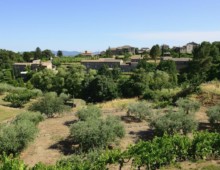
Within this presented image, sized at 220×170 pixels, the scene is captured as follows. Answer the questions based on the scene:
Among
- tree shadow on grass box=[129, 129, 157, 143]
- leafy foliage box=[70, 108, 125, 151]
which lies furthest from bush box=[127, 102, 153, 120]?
leafy foliage box=[70, 108, 125, 151]

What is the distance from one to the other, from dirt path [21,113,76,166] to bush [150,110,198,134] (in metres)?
6.06

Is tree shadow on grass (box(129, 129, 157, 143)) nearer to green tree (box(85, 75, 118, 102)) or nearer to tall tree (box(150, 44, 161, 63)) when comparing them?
green tree (box(85, 75, 118, 102))

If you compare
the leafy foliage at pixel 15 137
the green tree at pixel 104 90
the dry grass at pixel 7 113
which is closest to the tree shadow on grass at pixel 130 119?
the leafy foliage at pixel 15 137

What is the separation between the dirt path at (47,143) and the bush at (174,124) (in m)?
6.06

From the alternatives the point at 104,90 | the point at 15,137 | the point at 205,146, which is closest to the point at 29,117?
the point at 15,137

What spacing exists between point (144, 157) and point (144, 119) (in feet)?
36.6

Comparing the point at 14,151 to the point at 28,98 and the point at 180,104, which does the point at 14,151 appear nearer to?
the point at 180,104

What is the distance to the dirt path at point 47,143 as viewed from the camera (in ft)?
54.4

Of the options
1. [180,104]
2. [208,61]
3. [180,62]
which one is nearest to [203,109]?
[180,104]

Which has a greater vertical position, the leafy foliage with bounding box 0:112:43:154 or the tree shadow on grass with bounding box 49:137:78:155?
the leafy foliage with bounding box 0:112:43:154

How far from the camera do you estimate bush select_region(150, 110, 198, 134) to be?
61.5 feet

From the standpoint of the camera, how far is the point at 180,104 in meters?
24.1

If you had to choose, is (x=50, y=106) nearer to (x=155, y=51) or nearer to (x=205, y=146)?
(x=205, y=146)

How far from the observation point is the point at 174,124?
1869cm
